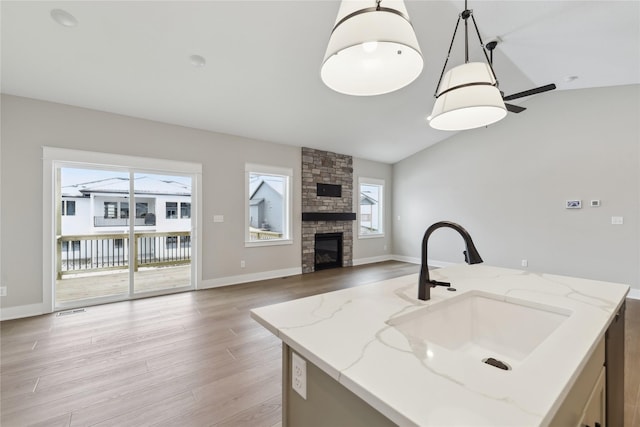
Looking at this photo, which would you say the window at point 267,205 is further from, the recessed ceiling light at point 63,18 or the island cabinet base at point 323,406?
the island cabinet base at point 323,406

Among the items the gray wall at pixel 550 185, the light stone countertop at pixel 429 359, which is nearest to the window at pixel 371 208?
the gray wall at pixel 550 185

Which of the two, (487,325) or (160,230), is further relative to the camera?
(160,230)

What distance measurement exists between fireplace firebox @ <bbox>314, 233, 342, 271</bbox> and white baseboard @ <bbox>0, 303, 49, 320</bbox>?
439 cm

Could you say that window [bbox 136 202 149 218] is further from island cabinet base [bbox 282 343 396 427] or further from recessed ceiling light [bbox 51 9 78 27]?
island cabinet base [bbox 282 343 396 427]

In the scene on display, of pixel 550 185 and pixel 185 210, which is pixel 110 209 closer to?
pixel 185 210

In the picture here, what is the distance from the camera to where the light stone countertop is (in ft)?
1.93

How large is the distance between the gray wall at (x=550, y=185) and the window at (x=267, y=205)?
138 inches

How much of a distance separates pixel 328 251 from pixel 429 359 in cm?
576

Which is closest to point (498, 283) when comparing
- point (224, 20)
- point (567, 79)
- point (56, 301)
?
point (224, 20)

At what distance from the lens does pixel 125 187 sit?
4.12 metres

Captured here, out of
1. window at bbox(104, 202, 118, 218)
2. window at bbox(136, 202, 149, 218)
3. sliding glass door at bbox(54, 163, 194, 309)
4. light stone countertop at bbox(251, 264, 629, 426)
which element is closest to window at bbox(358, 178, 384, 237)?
sliding glass door at bbox(54, 163, 194, 309)

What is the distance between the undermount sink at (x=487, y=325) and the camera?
1.23 meters

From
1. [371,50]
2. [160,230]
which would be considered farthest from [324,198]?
[371,50]

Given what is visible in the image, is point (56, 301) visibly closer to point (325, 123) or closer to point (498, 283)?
point (325, 123)
